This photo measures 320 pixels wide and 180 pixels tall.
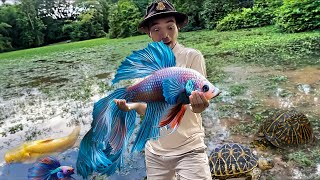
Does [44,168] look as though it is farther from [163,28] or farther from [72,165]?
[72,165]

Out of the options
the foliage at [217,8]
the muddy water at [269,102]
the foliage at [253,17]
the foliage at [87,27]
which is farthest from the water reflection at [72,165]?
the foliage at [87,27]

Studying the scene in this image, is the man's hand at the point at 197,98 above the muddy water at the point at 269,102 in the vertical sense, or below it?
above

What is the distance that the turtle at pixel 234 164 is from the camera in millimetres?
3221

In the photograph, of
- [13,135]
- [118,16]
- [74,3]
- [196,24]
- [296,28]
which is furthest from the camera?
[74,3]

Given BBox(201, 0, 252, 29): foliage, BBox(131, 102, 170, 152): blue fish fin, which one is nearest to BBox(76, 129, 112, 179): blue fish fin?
BBox(131, 102, 170, 152): blue fish fin

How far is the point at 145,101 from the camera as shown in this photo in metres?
1.38

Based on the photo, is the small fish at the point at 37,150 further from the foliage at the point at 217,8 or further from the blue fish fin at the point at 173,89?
the foliage at the point at 217,8

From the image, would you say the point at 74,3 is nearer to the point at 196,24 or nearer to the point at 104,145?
the point at 196,24

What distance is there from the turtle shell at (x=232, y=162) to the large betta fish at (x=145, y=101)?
1.99 meters

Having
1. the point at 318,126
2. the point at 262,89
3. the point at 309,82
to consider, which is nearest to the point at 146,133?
the point at 318,126

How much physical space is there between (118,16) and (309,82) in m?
23.5

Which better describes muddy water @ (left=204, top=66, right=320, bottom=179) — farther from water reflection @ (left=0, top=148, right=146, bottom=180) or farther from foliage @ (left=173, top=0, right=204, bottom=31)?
foliage @ (left=173, top=0, right=204, bottom=31)

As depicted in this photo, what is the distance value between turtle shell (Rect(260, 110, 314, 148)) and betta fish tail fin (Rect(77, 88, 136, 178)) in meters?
3.05

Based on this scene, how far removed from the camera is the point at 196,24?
79.5 ft
